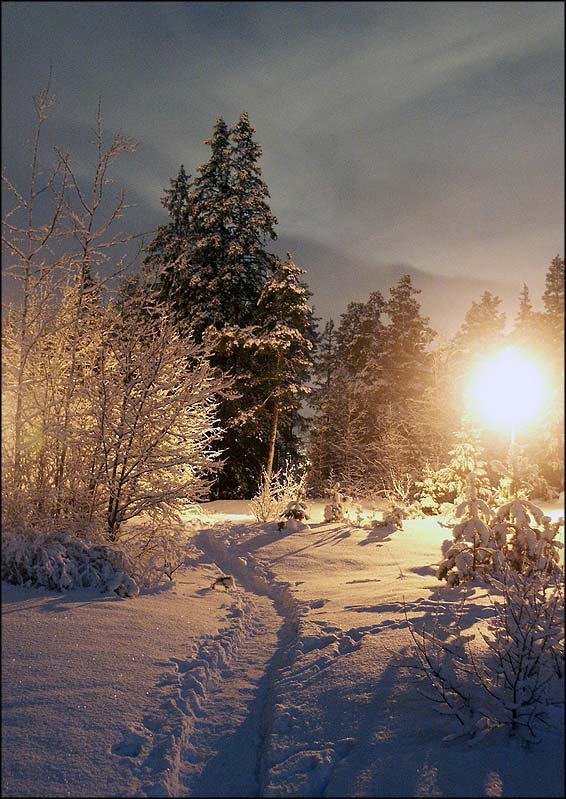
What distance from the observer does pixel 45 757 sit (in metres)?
2.71

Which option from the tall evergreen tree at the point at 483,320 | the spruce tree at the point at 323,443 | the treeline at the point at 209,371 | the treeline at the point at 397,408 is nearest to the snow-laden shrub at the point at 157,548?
the treeline at the point at 209,371

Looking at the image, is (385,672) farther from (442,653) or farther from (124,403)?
(124,403)

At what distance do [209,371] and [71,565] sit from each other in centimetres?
416

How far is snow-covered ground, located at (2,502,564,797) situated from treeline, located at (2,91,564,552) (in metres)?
1.13

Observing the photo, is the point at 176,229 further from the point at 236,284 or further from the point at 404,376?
the point at 404,376

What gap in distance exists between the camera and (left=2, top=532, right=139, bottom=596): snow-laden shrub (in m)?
5.30

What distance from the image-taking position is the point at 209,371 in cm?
922

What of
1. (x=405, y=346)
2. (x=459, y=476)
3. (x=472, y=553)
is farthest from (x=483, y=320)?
(x=472, y=553)

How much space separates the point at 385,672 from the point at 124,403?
16.6ft

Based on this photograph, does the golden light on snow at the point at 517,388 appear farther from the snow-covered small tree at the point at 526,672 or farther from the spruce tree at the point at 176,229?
the spruce tree at the point at 176,229

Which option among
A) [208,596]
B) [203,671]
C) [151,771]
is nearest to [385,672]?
[203,671]

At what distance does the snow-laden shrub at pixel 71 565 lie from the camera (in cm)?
530

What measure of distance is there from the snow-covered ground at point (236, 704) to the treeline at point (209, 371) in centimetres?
113

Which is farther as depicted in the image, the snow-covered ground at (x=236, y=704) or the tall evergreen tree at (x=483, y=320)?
the tall evergreen tree at (x=483, y=320)
